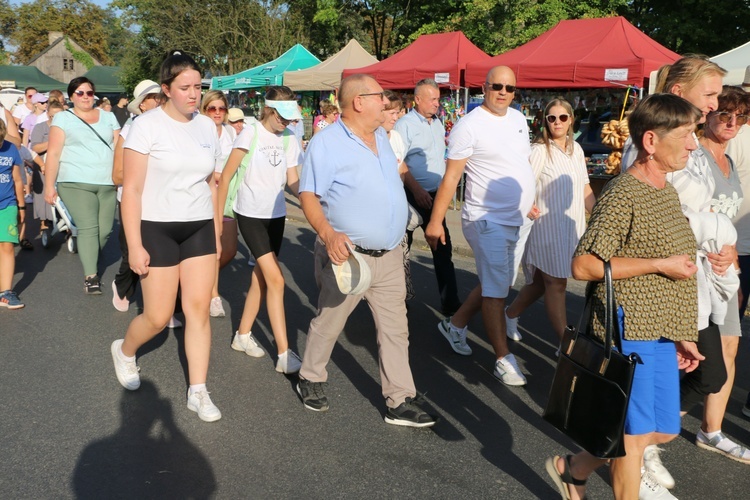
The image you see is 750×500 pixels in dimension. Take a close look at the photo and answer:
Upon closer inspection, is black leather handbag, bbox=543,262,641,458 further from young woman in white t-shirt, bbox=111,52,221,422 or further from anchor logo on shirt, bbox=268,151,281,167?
anchor logo on shirt, bbox=268,151,281,167

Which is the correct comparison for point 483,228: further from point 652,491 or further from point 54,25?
point 54,25

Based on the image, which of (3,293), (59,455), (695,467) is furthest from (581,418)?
(3,293)

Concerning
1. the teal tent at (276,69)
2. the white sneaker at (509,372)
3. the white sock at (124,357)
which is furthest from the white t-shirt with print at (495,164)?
the teal tent at (276,69)

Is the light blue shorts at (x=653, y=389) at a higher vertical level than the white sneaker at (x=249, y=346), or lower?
higher

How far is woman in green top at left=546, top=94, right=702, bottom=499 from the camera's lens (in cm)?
272

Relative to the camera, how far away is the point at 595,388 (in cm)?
270

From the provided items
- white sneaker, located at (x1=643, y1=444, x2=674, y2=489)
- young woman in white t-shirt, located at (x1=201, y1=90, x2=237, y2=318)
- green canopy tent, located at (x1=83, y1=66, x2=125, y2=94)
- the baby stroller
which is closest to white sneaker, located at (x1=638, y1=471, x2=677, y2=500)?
white sneaker, located at (x1=643, y1=444, x2=674, y2=489)

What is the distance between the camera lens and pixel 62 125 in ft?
22.7

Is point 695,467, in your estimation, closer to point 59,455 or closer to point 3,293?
point 59,455

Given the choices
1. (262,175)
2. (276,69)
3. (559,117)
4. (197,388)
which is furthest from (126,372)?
(276,69)

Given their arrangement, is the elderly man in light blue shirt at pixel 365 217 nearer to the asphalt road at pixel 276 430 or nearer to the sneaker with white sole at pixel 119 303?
the asphalt road at pixel 276 430

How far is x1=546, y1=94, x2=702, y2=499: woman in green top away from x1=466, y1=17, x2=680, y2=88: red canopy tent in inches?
384

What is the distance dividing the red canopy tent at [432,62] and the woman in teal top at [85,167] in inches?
302

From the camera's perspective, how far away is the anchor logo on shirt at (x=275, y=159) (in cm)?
503
